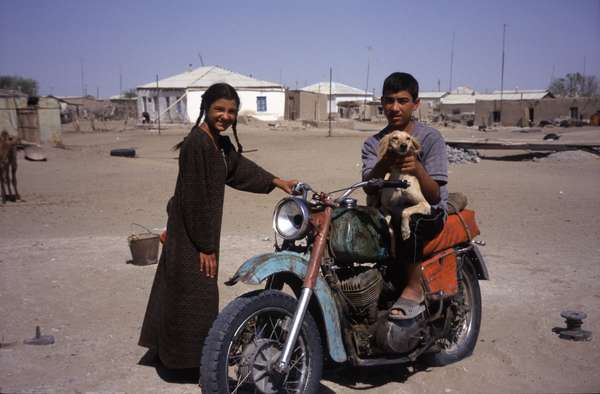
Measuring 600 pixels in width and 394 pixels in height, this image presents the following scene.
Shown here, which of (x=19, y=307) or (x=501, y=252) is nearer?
(x=19, y=307)

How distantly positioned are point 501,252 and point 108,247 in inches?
185

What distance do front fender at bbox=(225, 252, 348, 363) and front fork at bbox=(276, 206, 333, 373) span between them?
9cm

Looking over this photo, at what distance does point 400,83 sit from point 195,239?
153cm

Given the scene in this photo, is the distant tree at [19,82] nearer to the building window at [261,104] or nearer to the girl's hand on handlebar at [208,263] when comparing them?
the building window at [261,104]

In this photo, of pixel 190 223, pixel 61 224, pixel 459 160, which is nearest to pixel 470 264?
pixel 190 223

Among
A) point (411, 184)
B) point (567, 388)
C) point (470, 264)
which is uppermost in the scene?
point (411, 184)

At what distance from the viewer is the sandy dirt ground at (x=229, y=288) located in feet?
12.8

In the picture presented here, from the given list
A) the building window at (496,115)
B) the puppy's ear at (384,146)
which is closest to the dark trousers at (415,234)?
the puppy's ear at (384,146)

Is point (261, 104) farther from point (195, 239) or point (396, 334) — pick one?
point (396, 334)

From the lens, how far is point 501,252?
7.27 meters

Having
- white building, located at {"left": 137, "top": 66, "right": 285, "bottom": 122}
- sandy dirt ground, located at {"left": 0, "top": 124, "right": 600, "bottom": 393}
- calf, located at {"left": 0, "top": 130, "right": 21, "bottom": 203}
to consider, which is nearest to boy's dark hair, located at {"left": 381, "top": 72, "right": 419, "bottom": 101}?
sandy dirt ground, located at {"left": 0, "top": 124, "right": 600, "bottom": 393}

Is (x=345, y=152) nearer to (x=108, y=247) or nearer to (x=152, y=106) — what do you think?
(x=108, y=247)

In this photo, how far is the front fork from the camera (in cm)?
303

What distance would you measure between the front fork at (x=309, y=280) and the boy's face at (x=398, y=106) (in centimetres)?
77
